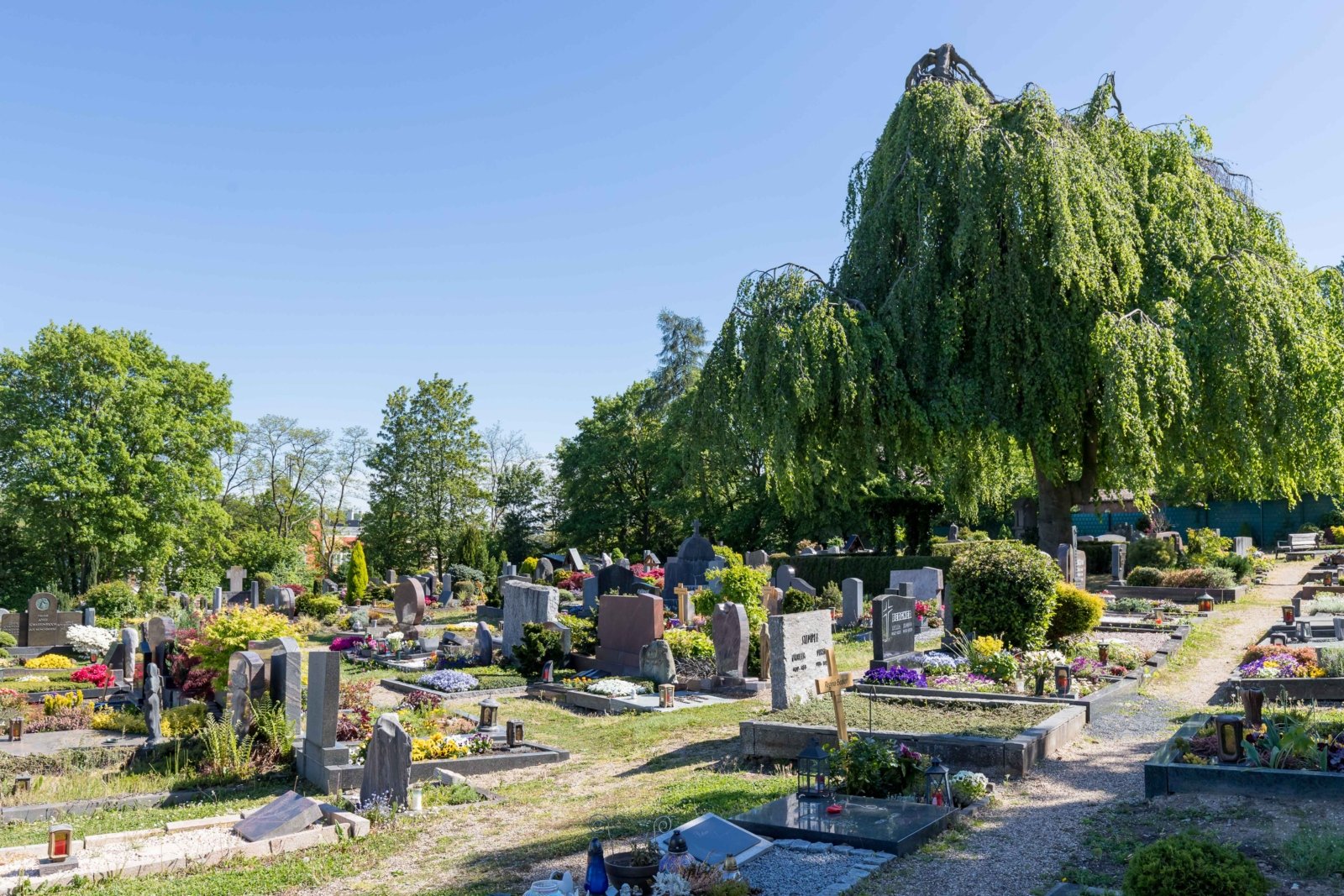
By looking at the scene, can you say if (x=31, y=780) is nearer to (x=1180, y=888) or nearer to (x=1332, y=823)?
(x=1180, y=888)

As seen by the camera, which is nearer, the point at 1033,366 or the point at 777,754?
the point at 777,754

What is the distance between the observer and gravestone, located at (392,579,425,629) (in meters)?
24.9

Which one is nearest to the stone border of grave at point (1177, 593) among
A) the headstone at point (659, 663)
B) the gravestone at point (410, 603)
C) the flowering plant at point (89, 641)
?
the headstone at point (659, 663)

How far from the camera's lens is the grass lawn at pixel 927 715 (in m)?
9.85

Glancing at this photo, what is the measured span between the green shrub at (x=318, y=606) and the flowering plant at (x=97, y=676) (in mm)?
9285

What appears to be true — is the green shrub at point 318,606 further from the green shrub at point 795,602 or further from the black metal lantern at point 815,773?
the black metal lantern at point 815,773

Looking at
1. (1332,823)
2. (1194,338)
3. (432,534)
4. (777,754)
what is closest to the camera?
(1332,823)

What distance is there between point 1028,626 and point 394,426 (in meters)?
36.7

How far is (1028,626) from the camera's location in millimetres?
14352

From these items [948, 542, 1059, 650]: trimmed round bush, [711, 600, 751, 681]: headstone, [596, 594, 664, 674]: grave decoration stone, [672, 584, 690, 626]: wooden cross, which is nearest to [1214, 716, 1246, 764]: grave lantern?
[948, 542, 1059, 650]: trimmed round bush

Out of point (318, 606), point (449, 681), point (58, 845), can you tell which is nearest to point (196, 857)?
point (58, 845)

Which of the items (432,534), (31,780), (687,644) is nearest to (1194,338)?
(687,644)

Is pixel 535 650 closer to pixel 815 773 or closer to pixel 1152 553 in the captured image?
pixel 815 773

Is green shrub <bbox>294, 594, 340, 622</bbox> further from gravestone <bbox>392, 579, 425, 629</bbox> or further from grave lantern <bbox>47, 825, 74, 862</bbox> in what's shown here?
grave lantern <bbox>47, 825, 74, 862</bbox>
